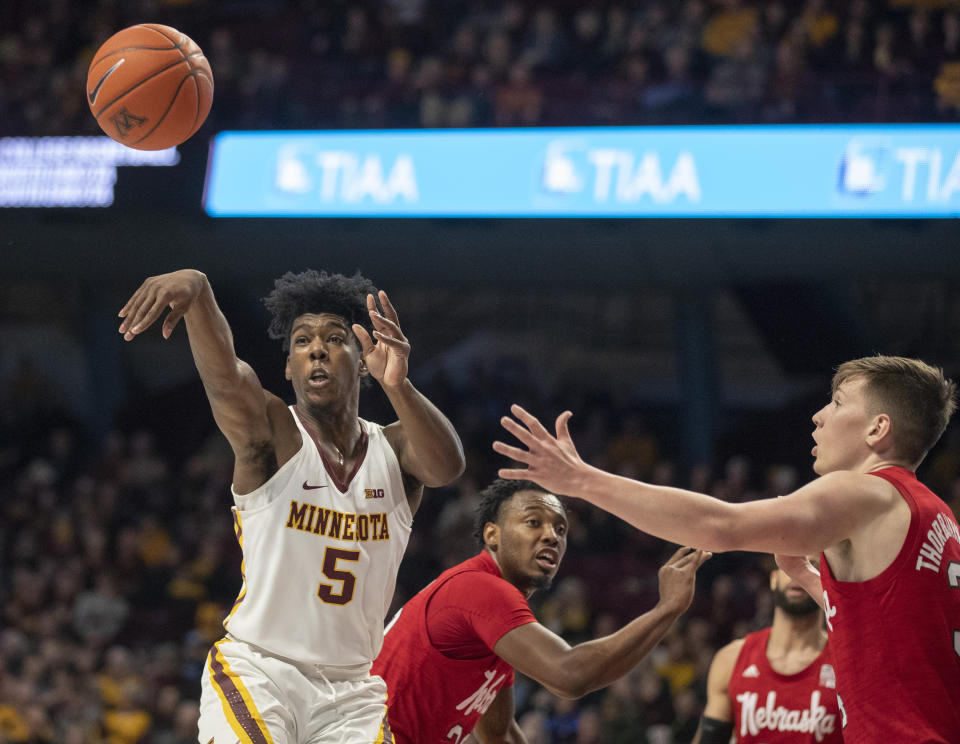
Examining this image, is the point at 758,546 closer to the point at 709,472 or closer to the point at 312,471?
the point at 312,471

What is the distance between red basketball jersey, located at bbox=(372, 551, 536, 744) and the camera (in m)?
4.24

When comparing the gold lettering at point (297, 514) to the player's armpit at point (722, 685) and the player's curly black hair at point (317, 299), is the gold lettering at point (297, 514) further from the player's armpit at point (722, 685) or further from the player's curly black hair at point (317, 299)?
the player's armpit at point (722, 685)

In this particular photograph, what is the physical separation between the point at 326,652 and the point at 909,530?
6.21ft

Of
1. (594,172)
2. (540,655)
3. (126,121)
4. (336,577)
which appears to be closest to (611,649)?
(540,655)

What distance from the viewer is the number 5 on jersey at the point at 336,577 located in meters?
3.88

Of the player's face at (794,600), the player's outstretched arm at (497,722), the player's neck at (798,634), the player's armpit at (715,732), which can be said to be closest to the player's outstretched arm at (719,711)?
the player's armpit at (715,732)

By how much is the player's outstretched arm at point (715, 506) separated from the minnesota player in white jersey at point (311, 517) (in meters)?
1.04

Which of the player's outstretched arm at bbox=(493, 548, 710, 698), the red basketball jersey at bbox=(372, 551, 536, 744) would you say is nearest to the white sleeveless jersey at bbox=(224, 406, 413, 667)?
the red basketball jersey at bbox=(372, 551, 536, 744)

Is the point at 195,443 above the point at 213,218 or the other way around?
the other way around

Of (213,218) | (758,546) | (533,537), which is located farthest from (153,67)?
(213,218)

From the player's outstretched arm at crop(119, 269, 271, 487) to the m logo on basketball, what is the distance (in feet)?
5.35

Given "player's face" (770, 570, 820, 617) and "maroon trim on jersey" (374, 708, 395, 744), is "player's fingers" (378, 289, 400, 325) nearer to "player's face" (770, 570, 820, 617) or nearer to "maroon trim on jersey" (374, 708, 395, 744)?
"maroon trim on jersey" (374, 708, 395, 744)

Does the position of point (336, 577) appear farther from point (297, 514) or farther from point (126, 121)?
point (126, 121)

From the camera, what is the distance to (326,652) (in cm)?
383
